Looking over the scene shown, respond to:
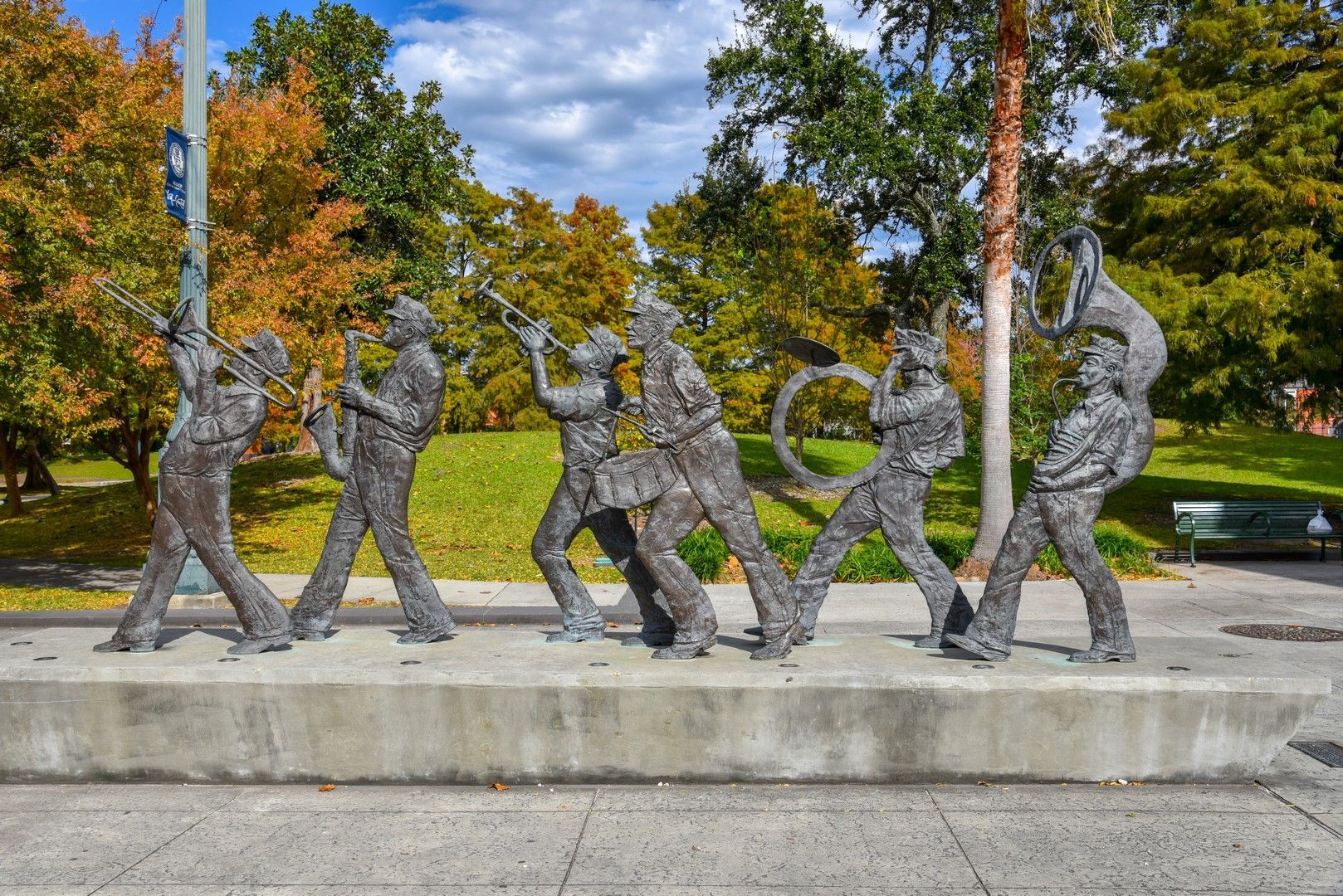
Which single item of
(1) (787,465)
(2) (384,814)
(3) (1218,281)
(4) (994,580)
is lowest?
(2) (384,814)

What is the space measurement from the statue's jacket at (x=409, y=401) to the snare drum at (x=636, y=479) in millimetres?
1294

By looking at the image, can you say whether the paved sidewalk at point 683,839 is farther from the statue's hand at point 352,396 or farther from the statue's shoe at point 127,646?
the statue's hand at point 352,396

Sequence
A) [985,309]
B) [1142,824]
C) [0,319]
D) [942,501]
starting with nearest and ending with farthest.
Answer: [1142,824] < [0,319] < [985,309] < [942,501]

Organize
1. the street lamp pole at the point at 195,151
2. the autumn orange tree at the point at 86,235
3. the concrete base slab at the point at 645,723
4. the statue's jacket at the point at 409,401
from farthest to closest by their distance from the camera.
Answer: the street lamp pole at the point at 195,151
the autumn orange tree at the point at 86,235
the statue's jacket at the point at 409,401
the concrete base slab at the point at 645,723

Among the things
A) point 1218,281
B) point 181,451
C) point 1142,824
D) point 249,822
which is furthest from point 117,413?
point 1218,281

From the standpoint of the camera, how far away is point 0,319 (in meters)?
9.74

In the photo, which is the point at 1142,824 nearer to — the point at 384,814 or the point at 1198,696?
the point at 1198,696

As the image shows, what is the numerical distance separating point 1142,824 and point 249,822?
450cm

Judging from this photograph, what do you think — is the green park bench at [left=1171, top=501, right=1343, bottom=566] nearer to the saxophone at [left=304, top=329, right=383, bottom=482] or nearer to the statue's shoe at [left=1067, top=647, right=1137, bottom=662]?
the statue's shoe at [left=1067, top=647, right=1137, bottom=662]

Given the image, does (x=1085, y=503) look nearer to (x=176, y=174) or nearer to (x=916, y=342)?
(x=916, y=342)

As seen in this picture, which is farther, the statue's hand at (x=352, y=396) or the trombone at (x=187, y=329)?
the statue's hand at (x=352, y=396)

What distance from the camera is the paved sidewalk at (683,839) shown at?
4285 mm

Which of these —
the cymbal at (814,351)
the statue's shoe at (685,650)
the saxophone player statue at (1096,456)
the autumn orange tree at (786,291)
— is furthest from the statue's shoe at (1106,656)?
the autumn orange tree at (786,291)

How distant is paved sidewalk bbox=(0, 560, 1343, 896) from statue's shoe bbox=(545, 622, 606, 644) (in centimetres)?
122
